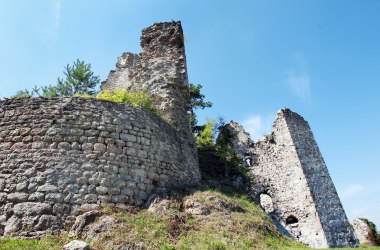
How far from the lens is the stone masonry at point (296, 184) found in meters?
14.5

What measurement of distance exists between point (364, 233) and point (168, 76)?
13645 millimetres

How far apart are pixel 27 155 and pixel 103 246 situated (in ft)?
9.23

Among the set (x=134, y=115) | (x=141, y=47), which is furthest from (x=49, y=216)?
(x=141, y=47)

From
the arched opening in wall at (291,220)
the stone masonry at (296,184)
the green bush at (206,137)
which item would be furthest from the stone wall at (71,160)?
the arched opening in wall at (291,220)

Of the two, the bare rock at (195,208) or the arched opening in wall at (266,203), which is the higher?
the arched opening in wall at (266,203)

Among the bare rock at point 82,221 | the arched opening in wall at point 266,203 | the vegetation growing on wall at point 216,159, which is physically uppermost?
the vegetation growing on wall at point 216,159

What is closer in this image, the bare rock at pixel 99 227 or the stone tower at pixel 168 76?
the bare rock at pixel 99 227

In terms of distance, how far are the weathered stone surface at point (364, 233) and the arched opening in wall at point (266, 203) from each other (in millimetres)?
5129

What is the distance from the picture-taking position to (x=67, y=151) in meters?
7.20

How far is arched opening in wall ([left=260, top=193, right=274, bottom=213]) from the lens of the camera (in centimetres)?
1605

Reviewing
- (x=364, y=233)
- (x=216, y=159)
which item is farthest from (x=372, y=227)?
(x=216, y=159)

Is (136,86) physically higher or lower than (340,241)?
higher

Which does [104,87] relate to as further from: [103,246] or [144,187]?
[103,246]

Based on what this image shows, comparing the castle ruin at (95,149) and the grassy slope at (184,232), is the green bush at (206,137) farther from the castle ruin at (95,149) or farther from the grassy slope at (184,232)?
the grassy slope at (184,232)
